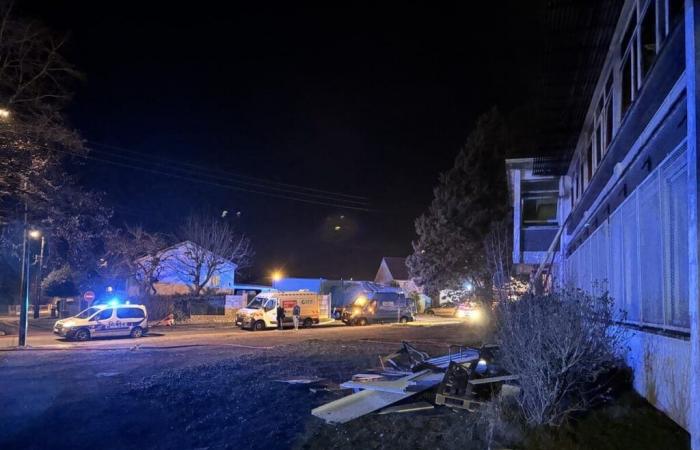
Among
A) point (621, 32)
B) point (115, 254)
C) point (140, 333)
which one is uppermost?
point (621, 32)

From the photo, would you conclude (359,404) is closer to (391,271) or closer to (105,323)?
(105,323)

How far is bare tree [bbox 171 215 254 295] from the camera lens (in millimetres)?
Answer: 44656

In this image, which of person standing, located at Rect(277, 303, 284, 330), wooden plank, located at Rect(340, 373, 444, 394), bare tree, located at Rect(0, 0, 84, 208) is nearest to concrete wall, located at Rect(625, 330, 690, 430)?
wooden plank, located at Rect(340, 373, 444, 394)

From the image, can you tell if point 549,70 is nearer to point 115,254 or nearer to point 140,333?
point 140,333

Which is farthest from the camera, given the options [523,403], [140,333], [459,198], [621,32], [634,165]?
[459,198]

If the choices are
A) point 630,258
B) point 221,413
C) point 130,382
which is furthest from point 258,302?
point 630,258

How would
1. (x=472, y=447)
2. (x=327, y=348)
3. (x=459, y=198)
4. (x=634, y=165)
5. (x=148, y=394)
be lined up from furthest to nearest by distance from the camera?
(x=459, y=198) < (x=327, y=348) < (x=148, y=394) < (x=634, y=165) < (x=472, y=447)

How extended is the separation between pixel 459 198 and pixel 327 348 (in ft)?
72.4

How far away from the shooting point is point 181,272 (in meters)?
48.8

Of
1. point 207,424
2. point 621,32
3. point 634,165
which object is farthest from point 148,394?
point 621,32

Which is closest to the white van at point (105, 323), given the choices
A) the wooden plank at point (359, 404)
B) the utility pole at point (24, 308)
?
the utility pole at point (24, 308)

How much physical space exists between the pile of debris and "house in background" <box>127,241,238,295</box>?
3540cm

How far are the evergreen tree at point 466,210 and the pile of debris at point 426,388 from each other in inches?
1113

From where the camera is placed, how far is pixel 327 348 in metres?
20.9
